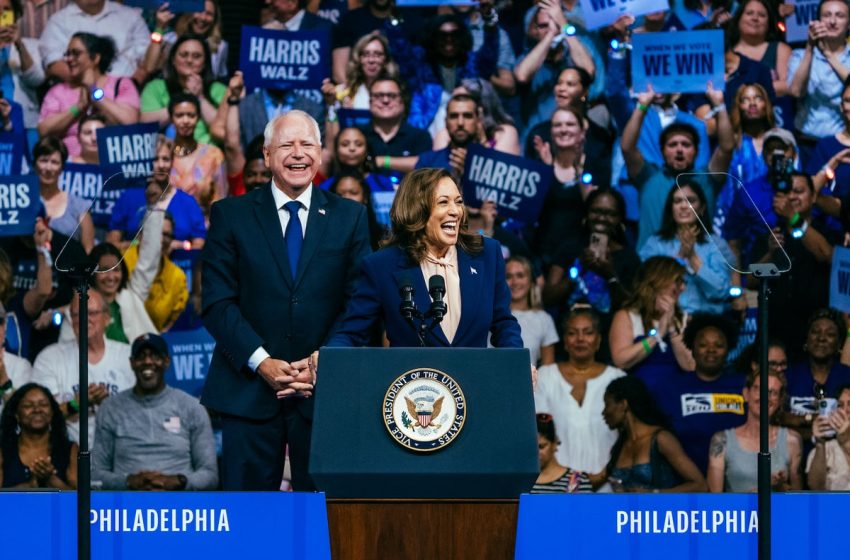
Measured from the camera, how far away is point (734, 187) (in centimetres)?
716

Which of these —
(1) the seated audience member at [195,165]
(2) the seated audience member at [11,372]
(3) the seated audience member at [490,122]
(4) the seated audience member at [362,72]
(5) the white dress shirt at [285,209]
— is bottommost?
(2) the seated audience member at [11,372]

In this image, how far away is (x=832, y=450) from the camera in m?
7.03

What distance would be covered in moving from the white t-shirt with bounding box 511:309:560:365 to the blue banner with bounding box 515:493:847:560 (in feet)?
9.76

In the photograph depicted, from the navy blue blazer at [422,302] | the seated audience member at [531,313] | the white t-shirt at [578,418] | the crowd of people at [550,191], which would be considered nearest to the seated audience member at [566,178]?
the crowd of people at [550,191]

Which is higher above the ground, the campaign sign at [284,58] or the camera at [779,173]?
the campaign sign at [284,58]

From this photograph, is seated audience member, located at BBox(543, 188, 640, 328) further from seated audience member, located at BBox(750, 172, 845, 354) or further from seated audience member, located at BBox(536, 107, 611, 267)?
seated audience member, located at BBox(750, 172, 845, 354)

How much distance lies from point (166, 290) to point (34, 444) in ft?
3.12

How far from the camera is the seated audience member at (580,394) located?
277 inches

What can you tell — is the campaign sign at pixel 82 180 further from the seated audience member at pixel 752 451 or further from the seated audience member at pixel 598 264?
the seated audience member at pixel 752 451

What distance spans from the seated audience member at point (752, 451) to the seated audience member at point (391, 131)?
1.90m

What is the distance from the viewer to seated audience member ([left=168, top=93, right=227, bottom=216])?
715 centimetres

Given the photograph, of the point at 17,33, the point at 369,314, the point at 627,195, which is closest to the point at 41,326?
the point at 17,33

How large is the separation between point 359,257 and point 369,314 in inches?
15.2

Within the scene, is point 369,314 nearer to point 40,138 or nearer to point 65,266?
point 65,266
